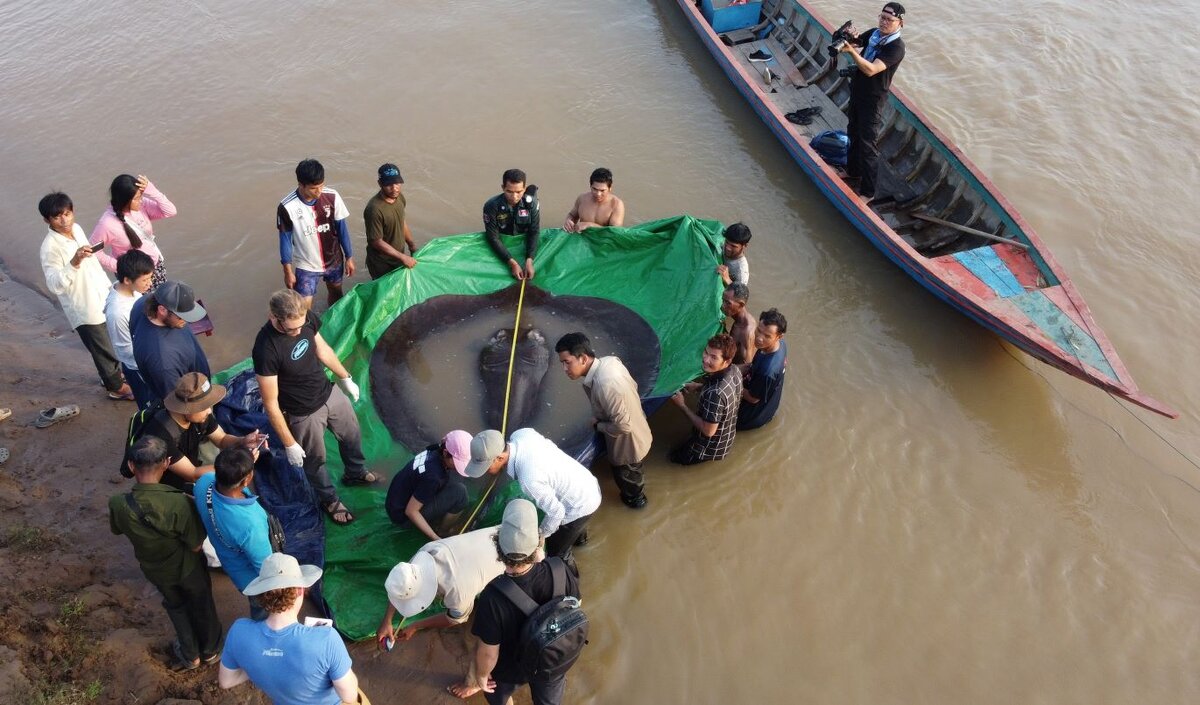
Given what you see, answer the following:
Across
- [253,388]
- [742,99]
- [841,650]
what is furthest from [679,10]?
[841,650]

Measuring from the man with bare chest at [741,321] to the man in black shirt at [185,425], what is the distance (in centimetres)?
333

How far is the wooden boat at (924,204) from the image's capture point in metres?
6.07

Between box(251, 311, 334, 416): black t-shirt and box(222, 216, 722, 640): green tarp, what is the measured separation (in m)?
0.85

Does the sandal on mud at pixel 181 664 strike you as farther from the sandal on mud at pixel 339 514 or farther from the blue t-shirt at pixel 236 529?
the sandal on mud at pixel 339 514

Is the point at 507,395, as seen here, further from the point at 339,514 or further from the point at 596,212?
the point at 596,212

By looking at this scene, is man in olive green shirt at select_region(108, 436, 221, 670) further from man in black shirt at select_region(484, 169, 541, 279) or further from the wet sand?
man in black shirt at select_region(484, 169, 541, 279)

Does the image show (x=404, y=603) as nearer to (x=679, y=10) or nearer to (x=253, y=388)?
(x=253, y=388)

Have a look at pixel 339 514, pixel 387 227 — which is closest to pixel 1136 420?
pixel 339 514

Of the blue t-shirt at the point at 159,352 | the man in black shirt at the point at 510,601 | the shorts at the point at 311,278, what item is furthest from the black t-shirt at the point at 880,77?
the blue t-shirt at the point at 159,352

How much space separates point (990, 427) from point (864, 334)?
4.41 ft

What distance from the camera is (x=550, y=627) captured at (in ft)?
11.4

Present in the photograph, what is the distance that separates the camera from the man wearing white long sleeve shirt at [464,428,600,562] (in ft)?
13.3

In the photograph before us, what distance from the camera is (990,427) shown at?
20.0ft

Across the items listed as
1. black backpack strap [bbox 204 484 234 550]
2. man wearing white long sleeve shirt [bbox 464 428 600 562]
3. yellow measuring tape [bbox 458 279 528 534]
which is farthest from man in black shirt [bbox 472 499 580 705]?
black backpack strap [bbox 204 484 234 550]
